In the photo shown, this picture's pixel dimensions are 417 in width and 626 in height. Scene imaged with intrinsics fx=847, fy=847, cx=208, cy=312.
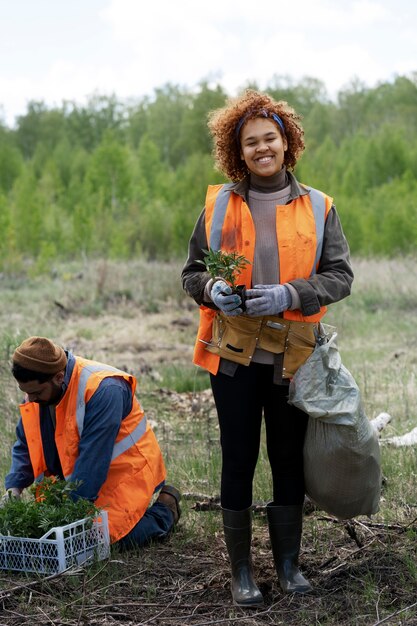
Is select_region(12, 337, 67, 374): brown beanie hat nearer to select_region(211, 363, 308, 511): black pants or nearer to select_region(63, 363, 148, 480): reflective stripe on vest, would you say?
select_region(63, 363, 148, 480): reflective stripe on vest

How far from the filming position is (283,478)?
3494mm

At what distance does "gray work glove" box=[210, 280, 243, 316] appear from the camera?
10.4 feet

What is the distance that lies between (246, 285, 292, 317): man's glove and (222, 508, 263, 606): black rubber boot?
88cm

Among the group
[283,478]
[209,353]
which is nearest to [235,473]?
[283,478]

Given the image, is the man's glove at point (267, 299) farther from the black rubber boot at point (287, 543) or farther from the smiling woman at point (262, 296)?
the black rubber boot at point (287, 543)

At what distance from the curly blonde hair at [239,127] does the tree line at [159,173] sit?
430 inches

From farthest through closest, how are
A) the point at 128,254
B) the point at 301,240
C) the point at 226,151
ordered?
the point at 128,254 → the point at 226,151 → the point at 301,240

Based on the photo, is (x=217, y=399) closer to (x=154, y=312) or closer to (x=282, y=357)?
(x=282, y=357)

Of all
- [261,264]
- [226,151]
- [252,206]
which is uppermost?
[226,151]

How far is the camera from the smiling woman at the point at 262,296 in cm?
330

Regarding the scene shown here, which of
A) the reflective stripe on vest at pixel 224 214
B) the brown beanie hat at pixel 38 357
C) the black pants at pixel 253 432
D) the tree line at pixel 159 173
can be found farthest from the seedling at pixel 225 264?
the tree line at pixel 159 173

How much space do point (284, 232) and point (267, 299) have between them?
29cm

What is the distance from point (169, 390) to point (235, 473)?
192 inches

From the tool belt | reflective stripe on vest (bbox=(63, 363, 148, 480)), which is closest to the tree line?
reflective stripe on vest (bbox=(63, 363, 148, 480))
